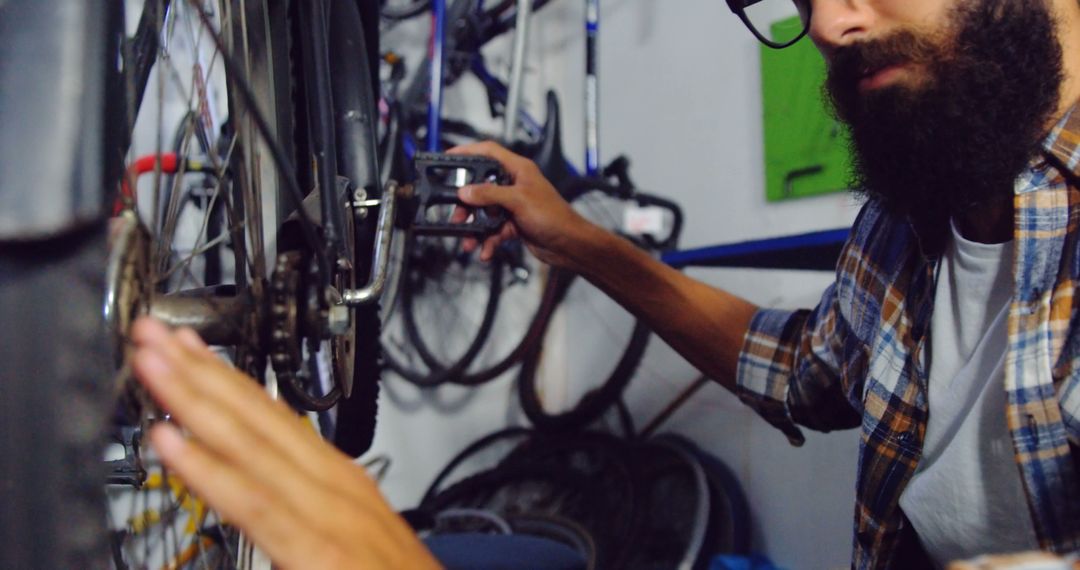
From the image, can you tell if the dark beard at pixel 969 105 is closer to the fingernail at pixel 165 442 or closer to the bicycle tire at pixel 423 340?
the fingernail at pixel 165 442

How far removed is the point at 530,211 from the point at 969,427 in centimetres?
48

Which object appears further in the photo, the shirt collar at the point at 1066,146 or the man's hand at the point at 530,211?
the man's hand at the point at 530,211

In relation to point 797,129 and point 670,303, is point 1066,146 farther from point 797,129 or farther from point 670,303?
point 797,129

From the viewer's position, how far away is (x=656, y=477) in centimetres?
152

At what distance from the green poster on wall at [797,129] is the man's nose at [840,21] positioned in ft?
2.05

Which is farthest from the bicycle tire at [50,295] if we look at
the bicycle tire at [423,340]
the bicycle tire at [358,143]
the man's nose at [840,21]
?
the bicycle tire at [423,340]

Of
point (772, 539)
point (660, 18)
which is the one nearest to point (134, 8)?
point (660, 18)

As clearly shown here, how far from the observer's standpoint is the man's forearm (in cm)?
91

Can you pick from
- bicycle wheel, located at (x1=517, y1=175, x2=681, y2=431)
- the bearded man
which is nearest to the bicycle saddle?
bicycle wheel, located at (x1=517, y1=175, x2=681, y2=431)

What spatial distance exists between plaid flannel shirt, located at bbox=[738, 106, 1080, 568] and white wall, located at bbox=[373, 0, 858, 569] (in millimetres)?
533

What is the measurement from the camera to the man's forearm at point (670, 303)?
3.00 feet

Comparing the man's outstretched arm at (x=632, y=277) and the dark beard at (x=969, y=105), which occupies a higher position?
the dark beard at (x=969, y=105)

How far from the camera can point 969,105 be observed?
0.65 metres

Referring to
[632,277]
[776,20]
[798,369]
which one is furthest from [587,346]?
[798,369]
